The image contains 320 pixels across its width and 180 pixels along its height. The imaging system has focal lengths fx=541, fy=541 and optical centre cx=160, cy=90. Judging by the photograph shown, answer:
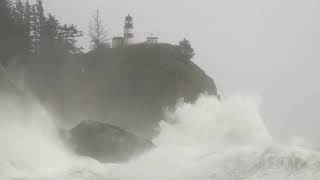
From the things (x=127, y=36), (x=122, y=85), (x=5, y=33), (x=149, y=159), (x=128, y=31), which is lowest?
(x=149, y=159)

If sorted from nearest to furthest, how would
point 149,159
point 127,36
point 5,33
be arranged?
point 149,159, point 5,33, point 127,36

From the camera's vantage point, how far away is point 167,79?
41.7 metres

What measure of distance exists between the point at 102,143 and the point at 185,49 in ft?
52.7

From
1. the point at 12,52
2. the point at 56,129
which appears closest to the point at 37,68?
the point at 12,52

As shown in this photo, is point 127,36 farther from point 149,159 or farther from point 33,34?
point 149,159

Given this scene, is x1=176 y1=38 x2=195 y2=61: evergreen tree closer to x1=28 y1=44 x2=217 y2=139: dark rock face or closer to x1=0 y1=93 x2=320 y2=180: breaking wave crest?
x1=28 y1=44 x2=217 y2=139: dark rock face

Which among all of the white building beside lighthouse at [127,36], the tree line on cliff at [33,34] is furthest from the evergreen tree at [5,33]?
the white building beside lighthouse at [127,36]

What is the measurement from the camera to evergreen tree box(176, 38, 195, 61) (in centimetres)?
4519

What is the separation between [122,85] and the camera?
42.5m

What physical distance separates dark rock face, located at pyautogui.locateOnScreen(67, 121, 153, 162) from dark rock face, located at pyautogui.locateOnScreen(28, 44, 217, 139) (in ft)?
19.3

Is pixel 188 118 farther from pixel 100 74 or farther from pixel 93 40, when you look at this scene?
pixel 93 40

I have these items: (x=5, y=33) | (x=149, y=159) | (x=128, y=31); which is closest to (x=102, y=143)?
(x=149, y=159)

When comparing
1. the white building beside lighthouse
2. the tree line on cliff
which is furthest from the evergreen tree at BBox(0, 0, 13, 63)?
the white building beside lighthouse

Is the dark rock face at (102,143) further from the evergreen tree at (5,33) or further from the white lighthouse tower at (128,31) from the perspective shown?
the white lighthouse tower at (128,31)
